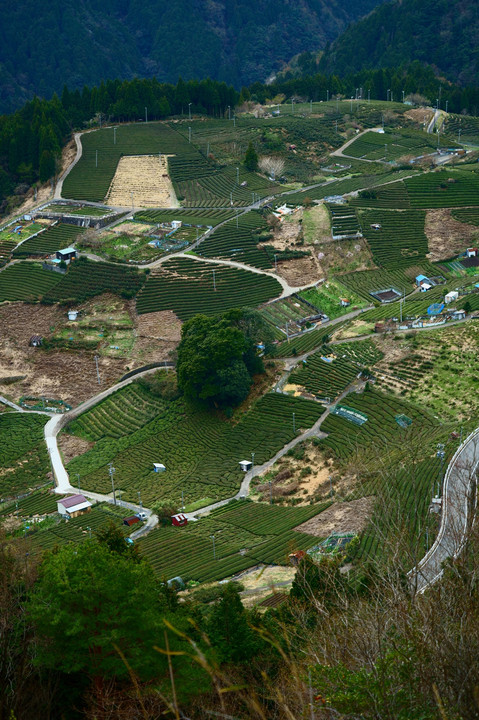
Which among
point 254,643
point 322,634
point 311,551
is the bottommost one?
point 311,551

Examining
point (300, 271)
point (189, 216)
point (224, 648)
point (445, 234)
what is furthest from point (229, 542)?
point (189, 216)

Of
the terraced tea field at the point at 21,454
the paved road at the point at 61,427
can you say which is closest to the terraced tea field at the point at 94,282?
the paved road at the point at 61,427

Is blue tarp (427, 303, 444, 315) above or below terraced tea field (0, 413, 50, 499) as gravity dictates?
above

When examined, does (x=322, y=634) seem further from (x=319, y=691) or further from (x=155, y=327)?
(x=155, y=327)

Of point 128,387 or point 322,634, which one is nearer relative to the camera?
point 322,634

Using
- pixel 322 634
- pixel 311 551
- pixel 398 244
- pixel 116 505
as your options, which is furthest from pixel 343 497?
pixel 398 244

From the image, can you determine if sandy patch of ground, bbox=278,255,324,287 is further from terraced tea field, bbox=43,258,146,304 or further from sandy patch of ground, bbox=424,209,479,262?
terraced tea field, bbox=43,258,146,304

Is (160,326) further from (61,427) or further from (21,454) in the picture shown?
(21,454)

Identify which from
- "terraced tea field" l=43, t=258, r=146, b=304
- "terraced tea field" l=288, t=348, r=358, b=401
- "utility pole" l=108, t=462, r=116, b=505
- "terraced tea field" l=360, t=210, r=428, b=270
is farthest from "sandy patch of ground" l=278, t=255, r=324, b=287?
"utility pole" l=108, t=462, r=116, b=505
